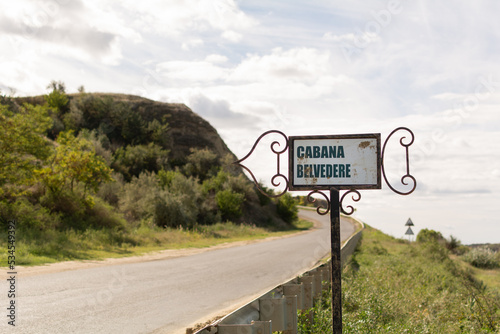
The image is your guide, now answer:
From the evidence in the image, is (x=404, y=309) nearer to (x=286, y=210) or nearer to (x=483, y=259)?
(x=483, y=259)

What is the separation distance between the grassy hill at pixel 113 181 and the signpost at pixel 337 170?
39.0ft

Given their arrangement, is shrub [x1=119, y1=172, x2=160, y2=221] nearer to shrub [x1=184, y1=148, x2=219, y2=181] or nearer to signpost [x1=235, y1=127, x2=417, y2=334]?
shrub [x1=184, y1=148, x2=219, y2=181]

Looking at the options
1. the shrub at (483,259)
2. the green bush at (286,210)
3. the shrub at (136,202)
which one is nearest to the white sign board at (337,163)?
the shrub at (136,202)

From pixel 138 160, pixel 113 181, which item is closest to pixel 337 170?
pixel 113 181

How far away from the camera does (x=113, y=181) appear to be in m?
30.1

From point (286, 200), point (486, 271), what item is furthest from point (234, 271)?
point (286, 200)

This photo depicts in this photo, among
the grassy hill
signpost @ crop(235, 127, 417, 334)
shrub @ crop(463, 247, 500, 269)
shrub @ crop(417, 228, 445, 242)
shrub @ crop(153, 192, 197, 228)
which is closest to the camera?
signpost @ crop(235, 127, 417, 334)

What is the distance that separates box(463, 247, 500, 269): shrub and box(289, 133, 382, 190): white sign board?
2910 cm

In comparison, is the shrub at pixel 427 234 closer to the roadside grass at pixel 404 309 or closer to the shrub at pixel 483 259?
the shrub at pixel 483 259

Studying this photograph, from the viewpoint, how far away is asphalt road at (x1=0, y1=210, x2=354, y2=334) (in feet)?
22.0

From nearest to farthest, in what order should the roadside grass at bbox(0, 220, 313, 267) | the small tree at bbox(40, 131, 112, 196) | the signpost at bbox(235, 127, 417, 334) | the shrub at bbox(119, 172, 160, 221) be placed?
the signpost at bbox(235, 127, 417, 334) → the roadside grass at bbox(0, 220, 313, 267) → the small tree at bbox(40, 131, 112, 196) → the shrub at bbox(119, 172, 160, 221)

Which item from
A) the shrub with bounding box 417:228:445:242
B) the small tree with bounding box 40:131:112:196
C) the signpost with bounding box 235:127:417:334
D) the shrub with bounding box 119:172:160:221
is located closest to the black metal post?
the signpost with bounding box 235:127:417:334

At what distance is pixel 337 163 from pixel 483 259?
29486 millimetres

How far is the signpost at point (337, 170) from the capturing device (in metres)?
4.58
